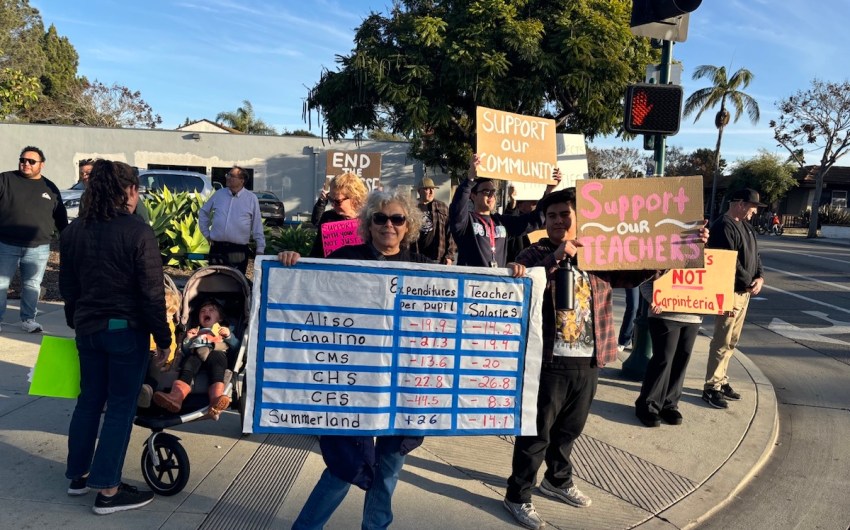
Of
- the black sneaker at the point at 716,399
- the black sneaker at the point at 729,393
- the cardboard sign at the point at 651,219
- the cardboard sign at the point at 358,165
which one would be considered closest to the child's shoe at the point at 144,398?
the cardboard sign at the point at 651,219

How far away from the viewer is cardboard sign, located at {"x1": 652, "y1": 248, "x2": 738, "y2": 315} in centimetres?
522

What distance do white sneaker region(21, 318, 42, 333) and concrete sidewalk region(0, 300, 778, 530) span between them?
1.28m

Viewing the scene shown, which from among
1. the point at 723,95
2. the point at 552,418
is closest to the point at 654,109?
the point at 552,418

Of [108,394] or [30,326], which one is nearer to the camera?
[108,394]

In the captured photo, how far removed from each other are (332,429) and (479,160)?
2.88 meters

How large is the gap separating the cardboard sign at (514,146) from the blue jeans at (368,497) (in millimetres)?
2766

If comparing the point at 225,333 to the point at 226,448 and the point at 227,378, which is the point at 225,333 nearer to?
the point at 227,378

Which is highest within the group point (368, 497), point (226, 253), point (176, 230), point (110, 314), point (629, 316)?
point (176, 230)

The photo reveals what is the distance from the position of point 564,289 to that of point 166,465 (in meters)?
2.53

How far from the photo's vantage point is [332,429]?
9.75ft

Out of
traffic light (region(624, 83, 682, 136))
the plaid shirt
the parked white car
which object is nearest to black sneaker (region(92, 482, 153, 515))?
the plaid shirt

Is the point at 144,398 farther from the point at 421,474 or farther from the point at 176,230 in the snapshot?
the point at 176,230

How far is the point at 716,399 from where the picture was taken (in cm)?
588

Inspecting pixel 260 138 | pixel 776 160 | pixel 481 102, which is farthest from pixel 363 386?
pixel 776 160
